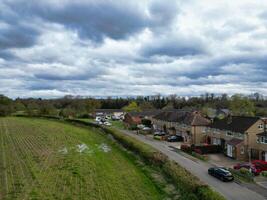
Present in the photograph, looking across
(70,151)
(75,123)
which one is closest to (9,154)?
(70,151)

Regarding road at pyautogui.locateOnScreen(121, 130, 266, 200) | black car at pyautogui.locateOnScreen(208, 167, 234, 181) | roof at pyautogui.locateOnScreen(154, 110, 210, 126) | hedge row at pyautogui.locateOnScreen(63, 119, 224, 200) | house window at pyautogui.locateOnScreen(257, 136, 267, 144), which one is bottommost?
road at pyautogui.locateOnScreen(121, 130, 266, 200)

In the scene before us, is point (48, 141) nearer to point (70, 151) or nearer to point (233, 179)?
point (70, 151)

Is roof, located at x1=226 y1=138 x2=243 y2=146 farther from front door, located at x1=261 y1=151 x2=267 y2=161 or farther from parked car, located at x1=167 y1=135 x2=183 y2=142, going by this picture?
parked car, located at x1=167 y1=135 x2=183 y2=142

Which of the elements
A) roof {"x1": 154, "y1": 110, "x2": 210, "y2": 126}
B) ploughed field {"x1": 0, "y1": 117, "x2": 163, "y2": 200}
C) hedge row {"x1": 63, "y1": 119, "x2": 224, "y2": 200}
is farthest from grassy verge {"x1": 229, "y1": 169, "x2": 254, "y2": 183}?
roof {"x1": 154, "y1": 110, "x2": 210, "y2": 126}

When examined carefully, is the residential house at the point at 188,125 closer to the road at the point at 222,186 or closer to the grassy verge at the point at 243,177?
the road at the point at 222,186

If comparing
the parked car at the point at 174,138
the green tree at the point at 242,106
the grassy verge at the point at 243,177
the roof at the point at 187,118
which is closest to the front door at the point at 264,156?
the grassy verge at the point at 243,177

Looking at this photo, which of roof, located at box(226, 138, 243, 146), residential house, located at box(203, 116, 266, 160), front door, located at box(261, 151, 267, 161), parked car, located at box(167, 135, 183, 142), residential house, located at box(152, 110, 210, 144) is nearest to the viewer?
front door, located at box(261, 151, 267, 161)

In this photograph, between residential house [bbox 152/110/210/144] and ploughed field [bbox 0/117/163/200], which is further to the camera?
residential house [bbox 152/110/210/144]

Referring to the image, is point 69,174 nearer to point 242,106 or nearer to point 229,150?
point 229,150
